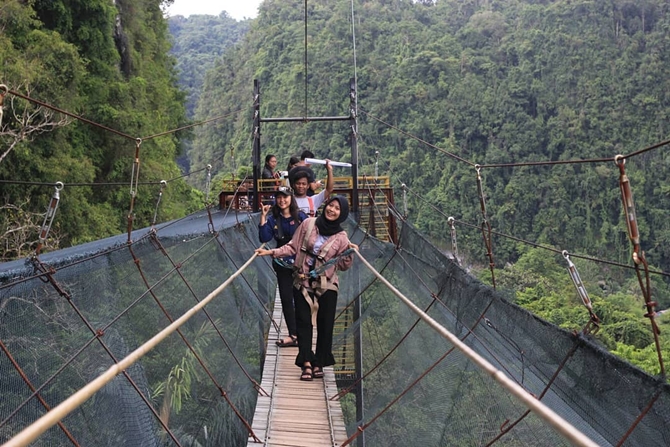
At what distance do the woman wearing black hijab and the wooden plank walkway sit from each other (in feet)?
0.85

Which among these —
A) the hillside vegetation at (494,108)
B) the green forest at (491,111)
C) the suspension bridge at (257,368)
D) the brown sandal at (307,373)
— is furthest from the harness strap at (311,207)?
the hillside vegetation at (494,108)

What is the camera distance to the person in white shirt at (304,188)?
2771 millimetres

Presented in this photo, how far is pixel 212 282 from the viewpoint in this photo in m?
2.75

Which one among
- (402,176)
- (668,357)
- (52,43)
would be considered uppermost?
(52,43)

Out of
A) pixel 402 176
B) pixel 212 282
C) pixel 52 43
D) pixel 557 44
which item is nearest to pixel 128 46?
pixel 52 43

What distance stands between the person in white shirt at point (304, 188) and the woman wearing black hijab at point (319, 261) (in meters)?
0.38

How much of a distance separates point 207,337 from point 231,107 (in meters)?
31.3

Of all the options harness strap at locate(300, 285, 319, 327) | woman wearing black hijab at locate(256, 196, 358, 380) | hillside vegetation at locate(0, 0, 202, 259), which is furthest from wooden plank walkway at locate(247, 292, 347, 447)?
hillside vegetation at locate(0, 0, 202, 259)

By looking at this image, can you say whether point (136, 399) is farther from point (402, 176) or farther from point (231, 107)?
point (231, 107)

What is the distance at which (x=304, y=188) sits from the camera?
9.37 ft

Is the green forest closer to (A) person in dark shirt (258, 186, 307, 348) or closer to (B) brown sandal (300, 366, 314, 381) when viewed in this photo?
(A) person in dark shirt (258, 186, 307, 348)

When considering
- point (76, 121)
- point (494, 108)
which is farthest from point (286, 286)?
point (494, 108)

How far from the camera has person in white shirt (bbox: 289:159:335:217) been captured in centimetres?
277

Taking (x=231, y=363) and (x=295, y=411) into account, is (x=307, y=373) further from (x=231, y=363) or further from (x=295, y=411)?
(x=231, y=363)
